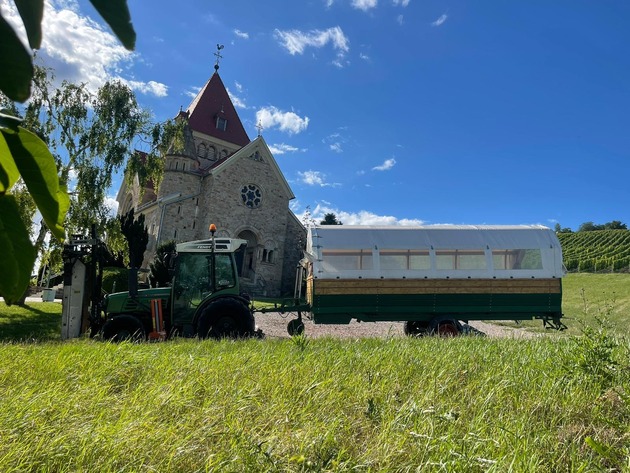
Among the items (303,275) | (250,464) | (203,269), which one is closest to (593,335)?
(250,464)

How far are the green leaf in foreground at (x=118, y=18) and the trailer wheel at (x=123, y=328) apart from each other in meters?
8.83

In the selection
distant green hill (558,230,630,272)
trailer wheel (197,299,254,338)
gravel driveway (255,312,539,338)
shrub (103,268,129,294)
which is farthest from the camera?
distant green hill (558,230,630,272)

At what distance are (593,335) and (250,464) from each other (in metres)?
3.63

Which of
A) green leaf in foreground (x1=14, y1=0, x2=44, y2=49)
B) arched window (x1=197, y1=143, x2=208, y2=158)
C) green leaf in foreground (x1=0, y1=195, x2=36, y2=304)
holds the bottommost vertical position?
green leaf in foreground (x1=0, y1=195, x2=36, y2=304)

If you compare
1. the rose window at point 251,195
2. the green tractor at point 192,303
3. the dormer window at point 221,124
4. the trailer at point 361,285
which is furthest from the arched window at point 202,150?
the green tractor at point 192,303

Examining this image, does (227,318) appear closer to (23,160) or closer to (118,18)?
(23,160)

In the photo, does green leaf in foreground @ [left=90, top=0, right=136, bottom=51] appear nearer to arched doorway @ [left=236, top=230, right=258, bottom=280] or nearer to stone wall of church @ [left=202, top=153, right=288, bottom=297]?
stone wall of church @ [left=202, top=153, right=288, bottom=297]

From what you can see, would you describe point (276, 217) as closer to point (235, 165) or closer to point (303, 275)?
point (235, 165)

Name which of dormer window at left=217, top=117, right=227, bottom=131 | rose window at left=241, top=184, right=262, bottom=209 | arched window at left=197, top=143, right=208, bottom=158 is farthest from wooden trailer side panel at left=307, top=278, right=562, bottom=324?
dormer window at left=217, top=117, right=227, bottom=131

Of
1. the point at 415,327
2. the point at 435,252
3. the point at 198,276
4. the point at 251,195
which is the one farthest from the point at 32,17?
the point at 251,195

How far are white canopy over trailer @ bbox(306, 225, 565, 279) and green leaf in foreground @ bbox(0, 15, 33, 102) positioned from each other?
9316 millimetres

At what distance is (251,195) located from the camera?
2797cm

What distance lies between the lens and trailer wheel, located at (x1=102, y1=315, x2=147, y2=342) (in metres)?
8.42

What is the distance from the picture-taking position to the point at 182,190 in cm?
2695
